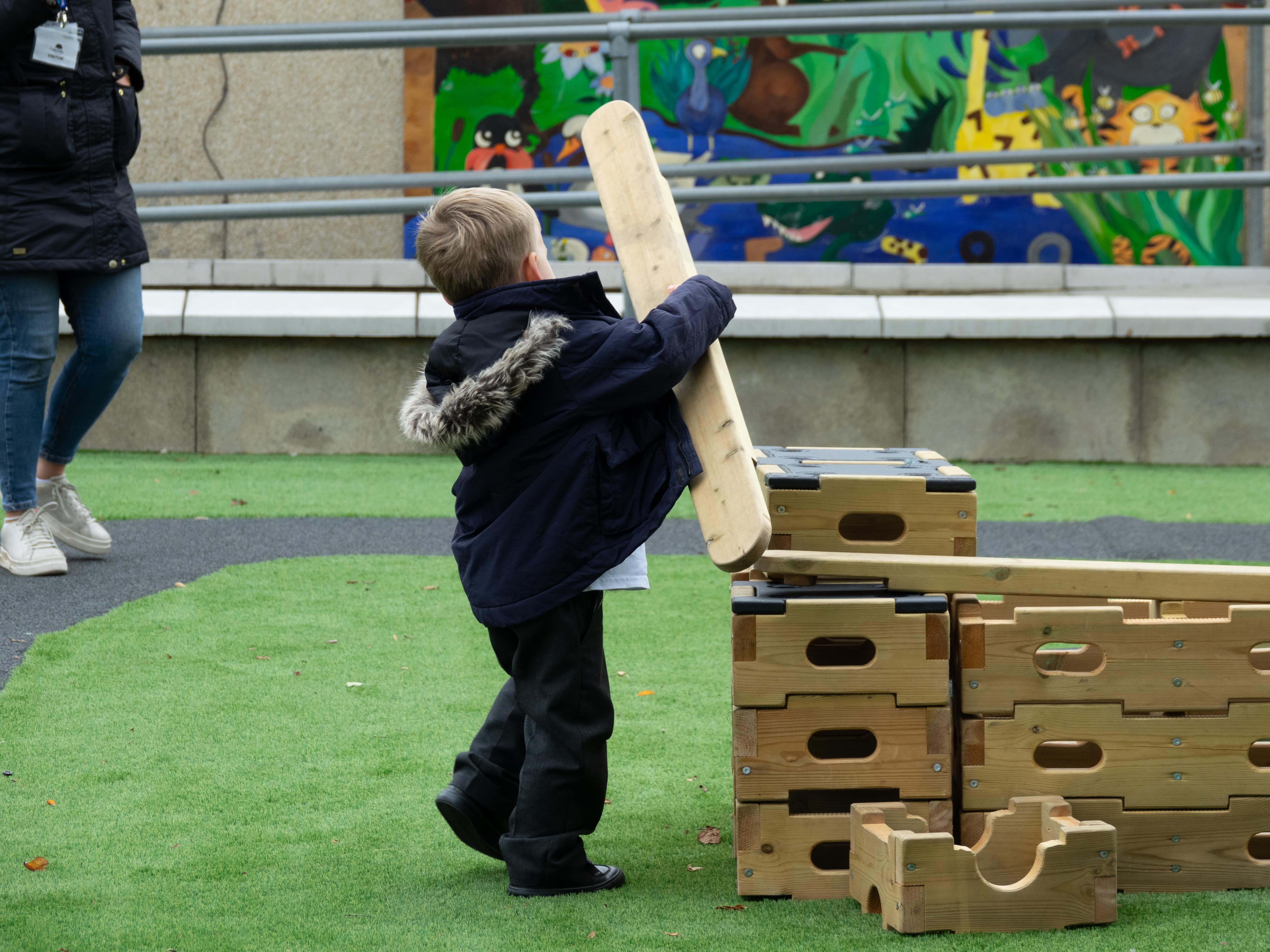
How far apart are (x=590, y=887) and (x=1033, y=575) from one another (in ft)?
3.06

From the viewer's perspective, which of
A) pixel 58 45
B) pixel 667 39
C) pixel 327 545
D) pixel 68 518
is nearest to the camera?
pixel 58 45

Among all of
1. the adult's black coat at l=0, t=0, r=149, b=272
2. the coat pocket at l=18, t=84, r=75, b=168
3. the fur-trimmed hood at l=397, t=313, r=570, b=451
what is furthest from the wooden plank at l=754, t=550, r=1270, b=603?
the coat pocket at l=18, t=84, r=75, b=168

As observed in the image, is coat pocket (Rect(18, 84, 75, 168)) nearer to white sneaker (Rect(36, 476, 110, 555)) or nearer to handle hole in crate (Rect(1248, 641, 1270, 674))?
white sneaker (Rect(36, 476, 110, 555))

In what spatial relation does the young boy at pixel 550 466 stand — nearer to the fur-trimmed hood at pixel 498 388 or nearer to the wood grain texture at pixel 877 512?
the fur-trimmed hood at pixel 498 388

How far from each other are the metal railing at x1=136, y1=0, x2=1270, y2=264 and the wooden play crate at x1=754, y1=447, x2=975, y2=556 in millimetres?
3694

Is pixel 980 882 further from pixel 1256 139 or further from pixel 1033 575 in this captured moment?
pixel 1256 139

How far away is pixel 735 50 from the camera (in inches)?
370

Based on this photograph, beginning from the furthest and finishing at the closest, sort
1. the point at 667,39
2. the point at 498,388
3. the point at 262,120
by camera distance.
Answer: the point at 262,120 < the point at 667,39 < the point at 498,388

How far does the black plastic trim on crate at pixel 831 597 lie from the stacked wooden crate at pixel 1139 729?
0.34 ft

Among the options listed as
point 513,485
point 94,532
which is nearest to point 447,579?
point 94,532

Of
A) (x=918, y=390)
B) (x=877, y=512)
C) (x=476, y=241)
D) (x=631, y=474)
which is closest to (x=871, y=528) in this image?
(x=877, y=512)

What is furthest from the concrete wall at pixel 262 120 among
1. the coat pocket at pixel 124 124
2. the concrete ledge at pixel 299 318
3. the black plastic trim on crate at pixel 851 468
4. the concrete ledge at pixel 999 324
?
the black plastic trim on crate at pixel 851 468

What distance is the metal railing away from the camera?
632cm

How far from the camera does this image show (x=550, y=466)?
2.36 m
